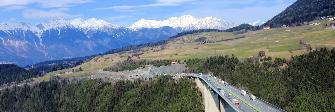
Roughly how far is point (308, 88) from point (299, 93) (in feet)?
13.6

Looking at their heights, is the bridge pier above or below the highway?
below

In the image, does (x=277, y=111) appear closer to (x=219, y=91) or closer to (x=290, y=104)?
(x=219, y=91)

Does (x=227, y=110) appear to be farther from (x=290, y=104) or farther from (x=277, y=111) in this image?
Result: (x=277, y=111)

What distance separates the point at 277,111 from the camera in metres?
122

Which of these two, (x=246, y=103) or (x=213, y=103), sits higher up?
(x=246, y=103)

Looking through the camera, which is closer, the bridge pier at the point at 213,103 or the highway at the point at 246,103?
the highway at the point at 246,103

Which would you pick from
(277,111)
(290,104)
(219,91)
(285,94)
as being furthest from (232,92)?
(277,111)

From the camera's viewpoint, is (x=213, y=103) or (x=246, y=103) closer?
(x=246, y=103)

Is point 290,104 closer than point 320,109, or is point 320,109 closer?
point 320,109

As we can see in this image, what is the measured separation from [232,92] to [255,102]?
2688 cm

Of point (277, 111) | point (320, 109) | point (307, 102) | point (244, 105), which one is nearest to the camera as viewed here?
point (277, 111)

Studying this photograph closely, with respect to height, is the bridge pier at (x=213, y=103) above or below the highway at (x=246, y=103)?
below

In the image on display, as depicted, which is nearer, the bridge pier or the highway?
the highway

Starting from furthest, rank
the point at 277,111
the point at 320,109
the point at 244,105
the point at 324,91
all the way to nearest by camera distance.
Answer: the point at 324,91 < the point at 320,109 < the point at 244,105 < the point at 277,111
